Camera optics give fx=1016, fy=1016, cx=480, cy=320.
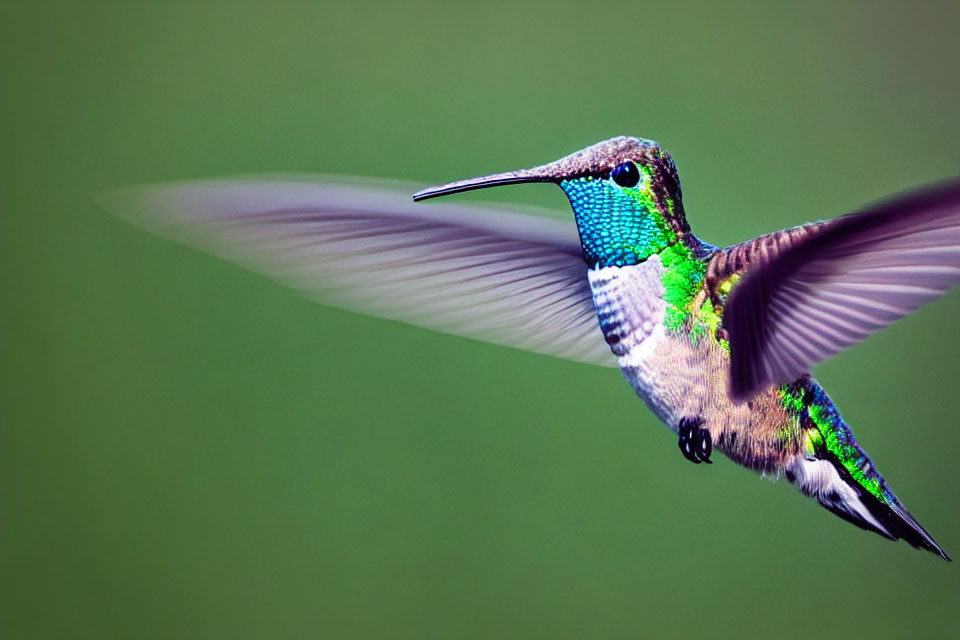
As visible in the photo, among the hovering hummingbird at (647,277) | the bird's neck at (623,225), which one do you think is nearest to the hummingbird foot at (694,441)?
the hovering hummingbird at (647,277)

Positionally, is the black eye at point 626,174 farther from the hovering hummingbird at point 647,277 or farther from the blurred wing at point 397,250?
the blurred wing at point 397,250

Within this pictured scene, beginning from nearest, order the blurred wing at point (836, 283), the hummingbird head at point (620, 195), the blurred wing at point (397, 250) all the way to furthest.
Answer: the blurred wing at point (836, 283) → the hummingbird head at point (620, 195) → the blurred wing at point (397, 250)

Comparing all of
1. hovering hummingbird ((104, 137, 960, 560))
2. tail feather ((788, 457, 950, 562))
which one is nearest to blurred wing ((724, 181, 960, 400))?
hovering hummingbird ((104, 137, 960, 560))

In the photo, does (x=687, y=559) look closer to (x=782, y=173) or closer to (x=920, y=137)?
(x=782, y=173)

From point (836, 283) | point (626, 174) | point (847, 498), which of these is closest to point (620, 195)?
point (626, 174)

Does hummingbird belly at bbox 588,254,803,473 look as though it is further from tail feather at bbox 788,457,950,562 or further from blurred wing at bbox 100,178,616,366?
blurred wing at bbox 100,178,616,366

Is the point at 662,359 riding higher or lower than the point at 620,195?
lower

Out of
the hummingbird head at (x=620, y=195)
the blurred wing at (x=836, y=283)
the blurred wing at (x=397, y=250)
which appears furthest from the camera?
Answer: the blurred wing at (x=397, y=250)

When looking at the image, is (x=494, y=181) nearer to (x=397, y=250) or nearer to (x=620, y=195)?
(x=620, y=195)

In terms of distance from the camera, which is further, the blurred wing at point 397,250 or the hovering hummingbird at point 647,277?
the blurred wing at point 397,250
